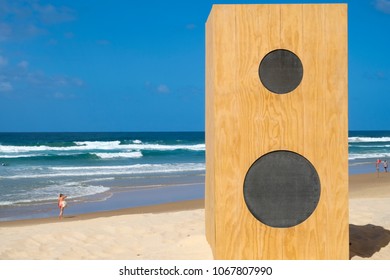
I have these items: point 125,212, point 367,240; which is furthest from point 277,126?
point 125,212

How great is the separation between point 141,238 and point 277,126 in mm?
→ 3444

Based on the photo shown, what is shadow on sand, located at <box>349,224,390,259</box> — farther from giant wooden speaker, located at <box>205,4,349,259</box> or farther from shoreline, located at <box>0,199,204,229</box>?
shoreline, located at <box>0,199,204,229</box>

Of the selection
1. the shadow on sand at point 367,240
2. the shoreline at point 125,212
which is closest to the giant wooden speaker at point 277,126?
the shadow on sand at point 367,240

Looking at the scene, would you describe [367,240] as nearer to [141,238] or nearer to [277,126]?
[277,126]

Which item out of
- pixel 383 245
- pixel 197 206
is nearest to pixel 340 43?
pixel 383 245

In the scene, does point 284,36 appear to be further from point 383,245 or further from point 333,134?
point 383,245

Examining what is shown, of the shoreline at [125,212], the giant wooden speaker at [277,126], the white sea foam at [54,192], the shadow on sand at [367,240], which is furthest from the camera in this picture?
the white sea foam at [54,192]

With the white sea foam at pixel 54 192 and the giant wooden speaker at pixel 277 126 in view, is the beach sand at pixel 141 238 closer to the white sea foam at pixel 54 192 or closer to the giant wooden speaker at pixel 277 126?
the giant wooden speaker at pixel 277 126

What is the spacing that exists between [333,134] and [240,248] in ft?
5.56

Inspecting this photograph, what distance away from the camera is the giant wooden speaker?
19.3ft

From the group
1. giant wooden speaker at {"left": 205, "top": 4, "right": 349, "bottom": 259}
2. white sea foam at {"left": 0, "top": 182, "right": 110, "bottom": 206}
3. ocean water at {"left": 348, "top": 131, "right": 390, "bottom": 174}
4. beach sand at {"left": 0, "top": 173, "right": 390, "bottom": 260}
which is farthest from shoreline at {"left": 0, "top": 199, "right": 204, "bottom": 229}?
ocean water at {"left": 348, "top": 131, "right": 390, "bottom": 174}

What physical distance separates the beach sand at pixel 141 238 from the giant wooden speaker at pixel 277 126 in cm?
97

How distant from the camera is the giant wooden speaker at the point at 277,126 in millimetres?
5891

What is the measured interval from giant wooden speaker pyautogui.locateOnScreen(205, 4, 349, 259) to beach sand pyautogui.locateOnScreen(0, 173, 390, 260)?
38.2 inches
